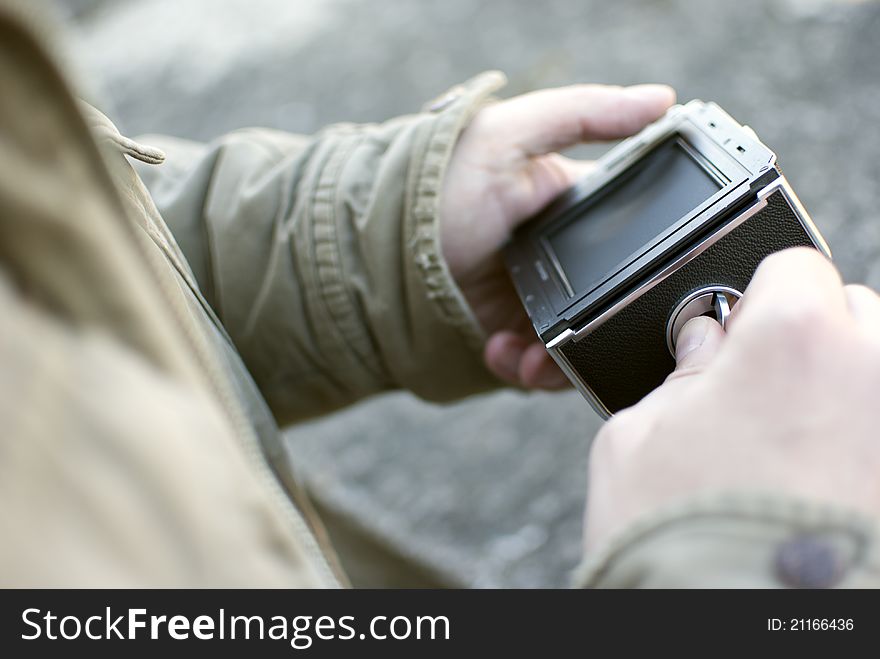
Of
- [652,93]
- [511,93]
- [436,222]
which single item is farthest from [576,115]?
[511,93]

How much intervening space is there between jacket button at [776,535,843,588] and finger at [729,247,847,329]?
11 centimetres

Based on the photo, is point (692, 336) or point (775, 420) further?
point (692, 336)

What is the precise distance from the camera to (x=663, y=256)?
648mm

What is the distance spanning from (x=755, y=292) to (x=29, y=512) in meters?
0.34

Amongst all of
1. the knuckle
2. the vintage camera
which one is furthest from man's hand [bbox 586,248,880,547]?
the vintage camera

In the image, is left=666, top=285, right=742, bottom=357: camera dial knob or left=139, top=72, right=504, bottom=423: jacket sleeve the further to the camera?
left=139, top=72, right=504, bottom=423: jacket sleeve

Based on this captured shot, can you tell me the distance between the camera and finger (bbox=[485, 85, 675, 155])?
2.76 feet

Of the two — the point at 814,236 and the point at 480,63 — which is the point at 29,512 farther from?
the point at 480,63

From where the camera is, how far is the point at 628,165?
0.78 meters

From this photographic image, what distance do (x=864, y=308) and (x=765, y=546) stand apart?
0.16 meters

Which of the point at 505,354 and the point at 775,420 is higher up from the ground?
the point at 775,420

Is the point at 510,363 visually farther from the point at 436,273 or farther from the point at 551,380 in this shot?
the point at 436,273

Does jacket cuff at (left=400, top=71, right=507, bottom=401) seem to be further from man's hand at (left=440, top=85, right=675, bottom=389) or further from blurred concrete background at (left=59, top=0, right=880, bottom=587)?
blurred concrete background at (left=59, top=0, right=880, bottom=587)
